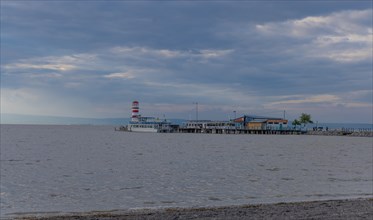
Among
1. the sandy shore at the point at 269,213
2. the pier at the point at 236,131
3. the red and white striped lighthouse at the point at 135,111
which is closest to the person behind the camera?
the sandy shore at the point at 269,213

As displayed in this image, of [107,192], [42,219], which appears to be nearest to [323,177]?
[107,192]

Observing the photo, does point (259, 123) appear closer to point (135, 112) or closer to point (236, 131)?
point (236, 131)

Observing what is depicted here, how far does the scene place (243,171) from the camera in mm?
33219

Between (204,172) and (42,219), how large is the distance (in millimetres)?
18850

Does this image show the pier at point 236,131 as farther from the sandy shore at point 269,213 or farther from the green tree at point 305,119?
the sandy shore at point 269,213

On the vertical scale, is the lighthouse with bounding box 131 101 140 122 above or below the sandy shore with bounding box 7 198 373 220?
above

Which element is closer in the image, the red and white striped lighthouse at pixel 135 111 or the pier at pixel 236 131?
the pier at pixel 236 131

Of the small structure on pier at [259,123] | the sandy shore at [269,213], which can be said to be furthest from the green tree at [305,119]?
the sandy shore at [269,213]

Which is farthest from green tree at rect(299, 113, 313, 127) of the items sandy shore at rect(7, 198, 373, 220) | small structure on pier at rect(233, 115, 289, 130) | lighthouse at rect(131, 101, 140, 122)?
sandy shore at rect(7, 198, 373, 220)

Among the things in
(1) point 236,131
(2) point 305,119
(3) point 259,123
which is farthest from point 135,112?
(2) point 305,119

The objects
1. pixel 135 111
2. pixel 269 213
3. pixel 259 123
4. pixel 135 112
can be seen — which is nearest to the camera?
pixel 269 213

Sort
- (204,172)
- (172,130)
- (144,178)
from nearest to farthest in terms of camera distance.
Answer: (144,178), (204,172), (172,130)

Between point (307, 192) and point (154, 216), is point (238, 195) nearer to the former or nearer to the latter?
point (307, 192)

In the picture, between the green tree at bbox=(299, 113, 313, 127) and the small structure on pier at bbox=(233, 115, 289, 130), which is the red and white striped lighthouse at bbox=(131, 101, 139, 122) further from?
the green tree at bbox=(299, 113, 313, 127)
